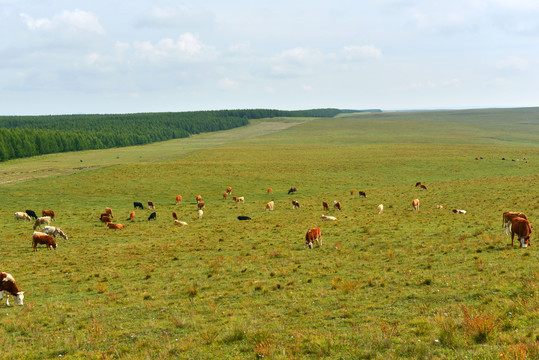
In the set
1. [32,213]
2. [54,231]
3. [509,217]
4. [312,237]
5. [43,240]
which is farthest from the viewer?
[32,213]

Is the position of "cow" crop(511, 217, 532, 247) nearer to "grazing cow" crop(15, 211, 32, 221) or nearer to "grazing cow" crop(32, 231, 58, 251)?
"grazing cow" crop(32, 231, 58, 251)

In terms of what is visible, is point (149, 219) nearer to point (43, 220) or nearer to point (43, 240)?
point (43, 220)

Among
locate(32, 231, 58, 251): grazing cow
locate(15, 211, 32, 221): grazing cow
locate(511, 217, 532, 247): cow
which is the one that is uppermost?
locate(511, 217, 532, 247): cow

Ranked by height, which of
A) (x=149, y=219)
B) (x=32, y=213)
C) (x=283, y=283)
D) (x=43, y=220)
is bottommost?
(x=149, y=219)

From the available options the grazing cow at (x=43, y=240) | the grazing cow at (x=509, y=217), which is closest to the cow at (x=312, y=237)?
the grazing cow at (x=509, y=217)

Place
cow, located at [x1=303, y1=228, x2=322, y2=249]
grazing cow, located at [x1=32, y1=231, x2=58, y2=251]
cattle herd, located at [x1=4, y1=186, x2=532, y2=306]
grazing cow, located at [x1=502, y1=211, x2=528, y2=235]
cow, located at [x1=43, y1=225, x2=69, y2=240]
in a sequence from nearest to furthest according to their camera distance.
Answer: cattle herd, located at [x1=4, y1=186, x2=532, y2=306]
grazing cow, located at [x1=502, y1=211, x2=528, y2=235]
cow, located at [x1=303, y1=228, x2=322, y2=249]
grazing cow, located at [x1=32, y1=231, x2=58, y2=251]
cow, located at [x1=43, y1=225, x2=69, y2=240]

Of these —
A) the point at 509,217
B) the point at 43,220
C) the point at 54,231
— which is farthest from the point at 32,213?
the point at 509,217

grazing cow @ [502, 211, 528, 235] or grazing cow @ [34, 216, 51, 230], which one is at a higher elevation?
grazing cow @ [502, 211, 528, 235]

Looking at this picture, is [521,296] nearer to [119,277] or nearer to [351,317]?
Answer: [351,317]

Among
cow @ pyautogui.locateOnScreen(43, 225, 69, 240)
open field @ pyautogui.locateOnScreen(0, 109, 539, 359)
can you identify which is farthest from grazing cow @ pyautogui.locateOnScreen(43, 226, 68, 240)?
open field @ pyautogui.locateOnScreen(0, 109, 539, 359)

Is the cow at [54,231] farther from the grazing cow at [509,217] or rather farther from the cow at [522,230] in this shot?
the grazing cow at [509,217]

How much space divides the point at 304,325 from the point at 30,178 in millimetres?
60074

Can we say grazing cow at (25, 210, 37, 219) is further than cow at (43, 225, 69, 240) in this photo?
Yes

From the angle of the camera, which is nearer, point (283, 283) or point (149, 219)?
point (283, 283)
